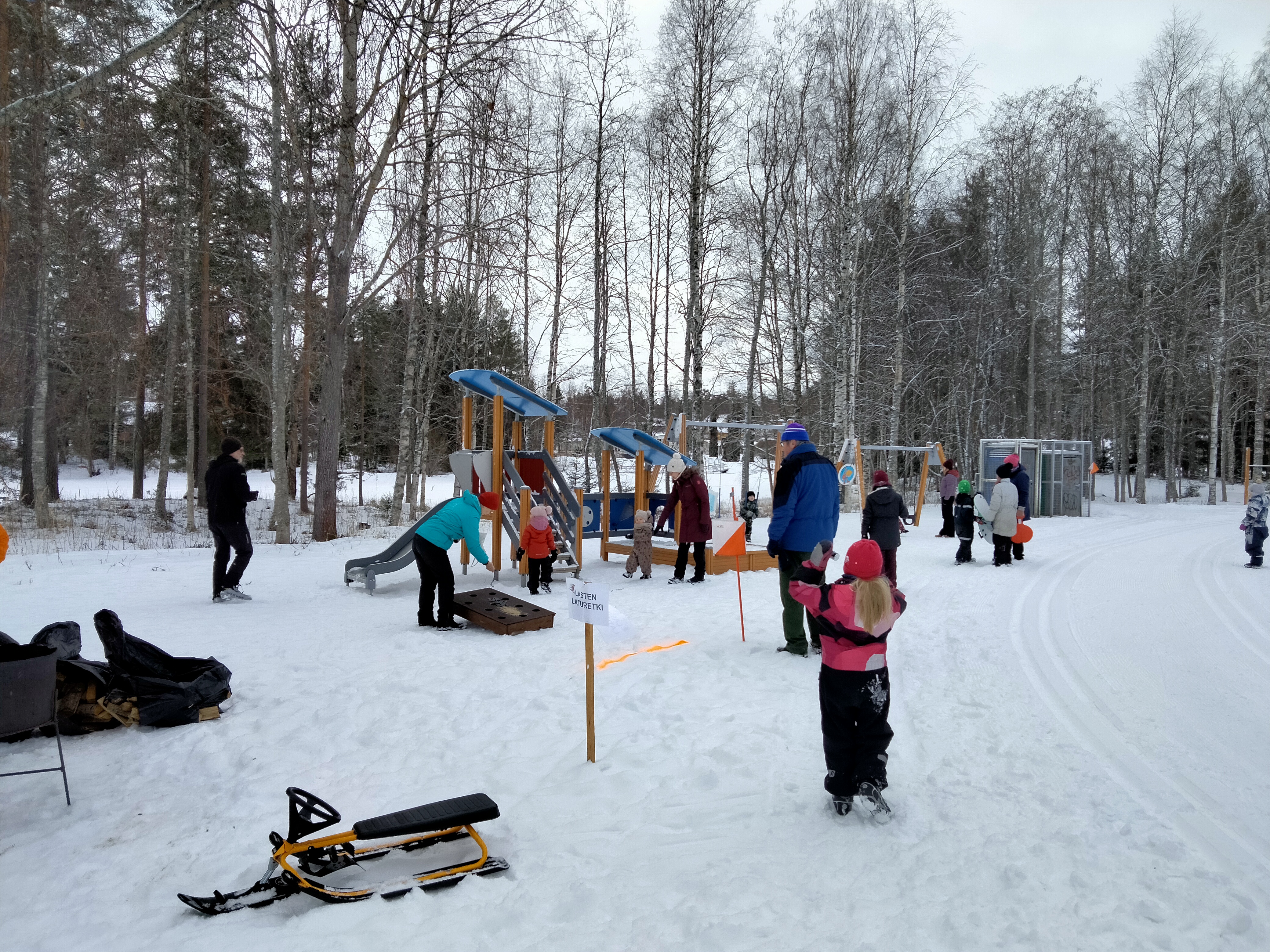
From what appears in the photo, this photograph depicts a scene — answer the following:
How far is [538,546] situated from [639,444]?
3.48 m

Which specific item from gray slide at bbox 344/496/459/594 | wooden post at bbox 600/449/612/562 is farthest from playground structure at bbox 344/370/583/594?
wooden post at bbox 600/449/612/562

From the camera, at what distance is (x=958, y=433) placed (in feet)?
86.1

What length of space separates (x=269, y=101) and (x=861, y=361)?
16.2 meters

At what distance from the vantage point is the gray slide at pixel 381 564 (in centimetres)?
910

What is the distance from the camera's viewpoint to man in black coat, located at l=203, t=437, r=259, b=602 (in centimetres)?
808

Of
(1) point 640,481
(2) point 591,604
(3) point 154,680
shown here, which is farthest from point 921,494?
(3) point 154,680

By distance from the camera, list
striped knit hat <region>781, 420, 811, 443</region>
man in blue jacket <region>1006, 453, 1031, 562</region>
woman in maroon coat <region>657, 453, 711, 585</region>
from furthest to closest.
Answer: man in blue jacket <region>1006, 453, 1031, 562</region> → woman in maroon coat <region>657, 453, 711, 585</region> → striped knit hat <region>781, 420, 811, 443</region>

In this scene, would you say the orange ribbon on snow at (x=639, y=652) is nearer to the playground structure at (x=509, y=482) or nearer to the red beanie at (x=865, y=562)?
the red beanie at (x=865, y=562)

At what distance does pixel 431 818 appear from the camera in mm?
3256

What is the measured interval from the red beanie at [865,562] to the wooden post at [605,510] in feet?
26.6

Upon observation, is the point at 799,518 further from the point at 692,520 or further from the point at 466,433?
the point at 466,433

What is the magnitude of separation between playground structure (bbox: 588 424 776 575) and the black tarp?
6799mm

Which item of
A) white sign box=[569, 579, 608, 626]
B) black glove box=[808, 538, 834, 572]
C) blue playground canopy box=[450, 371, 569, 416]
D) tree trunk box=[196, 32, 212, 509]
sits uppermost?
→ tree trunk box=[196, 32, 212, 509]

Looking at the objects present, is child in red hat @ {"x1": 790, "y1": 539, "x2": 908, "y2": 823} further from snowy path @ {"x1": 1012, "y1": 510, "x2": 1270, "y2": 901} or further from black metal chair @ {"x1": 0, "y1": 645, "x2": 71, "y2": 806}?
black metal chair @ {"x1": 0, "y1": 645, "x2": 71, "y2": 806}
